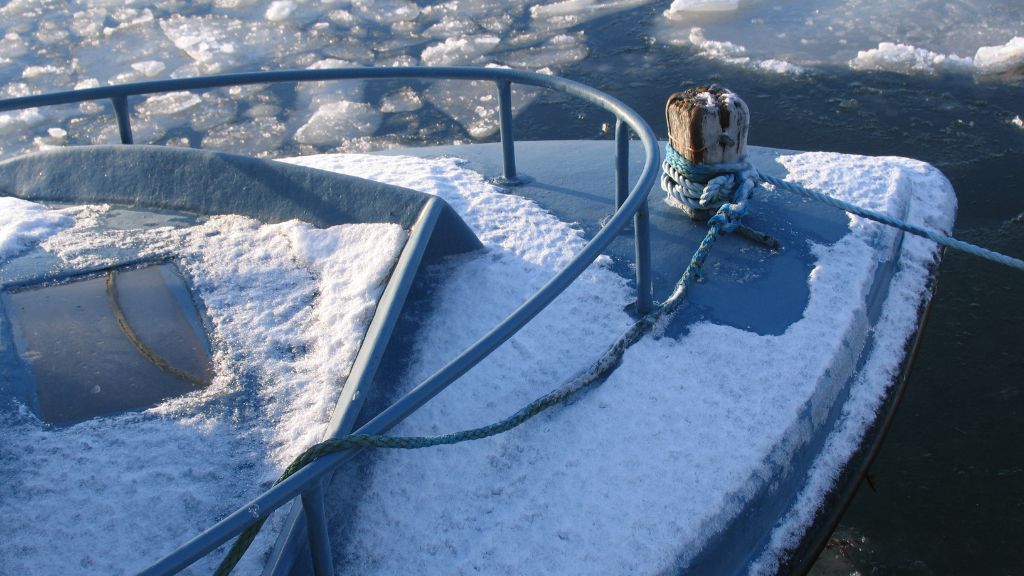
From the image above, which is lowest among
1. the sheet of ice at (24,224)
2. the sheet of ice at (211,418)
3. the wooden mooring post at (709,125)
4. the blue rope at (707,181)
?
the sheet of ice at (211,418)

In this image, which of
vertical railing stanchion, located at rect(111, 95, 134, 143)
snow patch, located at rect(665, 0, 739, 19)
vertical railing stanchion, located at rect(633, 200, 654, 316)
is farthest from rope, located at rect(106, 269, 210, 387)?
snow patch, located at rect(665, 0, 739, 19)

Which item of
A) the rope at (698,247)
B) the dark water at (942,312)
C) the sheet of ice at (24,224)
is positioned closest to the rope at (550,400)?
the rope at (698,247)

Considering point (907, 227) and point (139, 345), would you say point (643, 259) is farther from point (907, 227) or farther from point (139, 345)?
point (139, 345)

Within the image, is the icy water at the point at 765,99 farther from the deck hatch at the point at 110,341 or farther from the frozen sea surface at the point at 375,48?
the deck hatch at the point at 110,341

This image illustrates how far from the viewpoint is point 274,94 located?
6.39 metres

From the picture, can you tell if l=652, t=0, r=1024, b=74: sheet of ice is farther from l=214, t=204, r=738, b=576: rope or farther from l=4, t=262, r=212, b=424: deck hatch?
l=4, t=262, r=212, b=424: deck hatch

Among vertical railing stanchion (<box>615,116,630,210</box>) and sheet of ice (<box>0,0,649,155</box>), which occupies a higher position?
vertical railing stanchion (<box>615,116,630,210</box>)

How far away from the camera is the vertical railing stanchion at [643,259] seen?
216cm

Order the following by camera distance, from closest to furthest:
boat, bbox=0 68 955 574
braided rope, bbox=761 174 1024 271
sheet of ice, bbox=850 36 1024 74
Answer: boat, bbox=0 68 955 574 → braided rope, bbox=761 174 1024 271 → sheet of ice, bbox=850 36 1024 74

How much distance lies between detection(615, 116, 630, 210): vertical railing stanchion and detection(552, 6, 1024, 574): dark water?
1313mm

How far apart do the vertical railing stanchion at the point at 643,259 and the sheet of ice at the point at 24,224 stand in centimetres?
160

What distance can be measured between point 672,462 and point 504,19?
5647 millimetres

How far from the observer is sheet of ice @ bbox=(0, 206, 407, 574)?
1.81m

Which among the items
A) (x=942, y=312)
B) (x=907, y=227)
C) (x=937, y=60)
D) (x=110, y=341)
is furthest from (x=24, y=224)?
(x=937, y=60)
